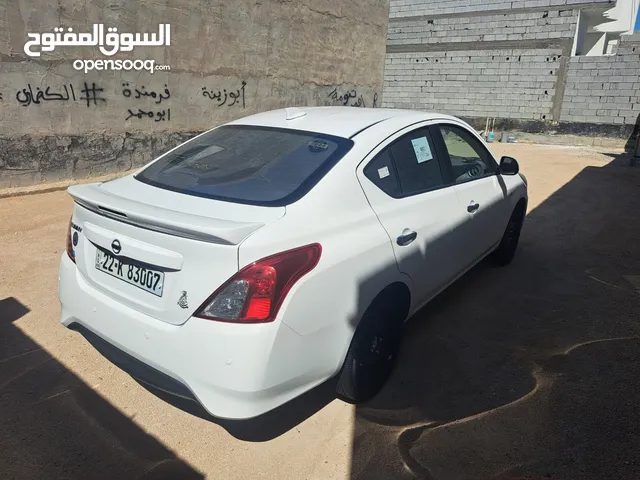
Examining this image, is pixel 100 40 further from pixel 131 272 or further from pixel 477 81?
pixel 477 81

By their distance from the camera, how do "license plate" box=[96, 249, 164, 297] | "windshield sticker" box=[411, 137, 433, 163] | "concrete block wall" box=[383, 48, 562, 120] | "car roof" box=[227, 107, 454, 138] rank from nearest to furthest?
"license plate" box=[96, 249, 164, 297]
"car roof" box=[227, 107, 454, 138]
"windshield sticker" box=[411, 137, 433, 163]
"concrete block wall" box=[383, 48, 562, 120]

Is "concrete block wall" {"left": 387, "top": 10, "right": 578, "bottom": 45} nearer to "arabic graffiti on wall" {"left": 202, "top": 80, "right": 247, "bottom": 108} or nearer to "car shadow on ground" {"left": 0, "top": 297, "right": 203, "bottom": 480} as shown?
"arabic graffiti on wall" {"left": 202, "top": 80, "right": 247, "bottom": 108}

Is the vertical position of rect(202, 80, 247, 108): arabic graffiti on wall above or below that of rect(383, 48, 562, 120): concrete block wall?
below

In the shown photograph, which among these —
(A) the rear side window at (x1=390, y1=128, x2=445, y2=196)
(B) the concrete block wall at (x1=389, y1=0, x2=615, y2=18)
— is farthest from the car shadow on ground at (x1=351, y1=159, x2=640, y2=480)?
(B) the concrete block wall at (x1=389, y1=0, x2=615, y2=18)

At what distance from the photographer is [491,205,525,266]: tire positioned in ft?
15.0

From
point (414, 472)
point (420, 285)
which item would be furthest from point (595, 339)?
point (414, 472)

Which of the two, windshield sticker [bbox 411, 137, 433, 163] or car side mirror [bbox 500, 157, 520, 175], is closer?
windshield sticker [bbox 411, 137, 433, 163]

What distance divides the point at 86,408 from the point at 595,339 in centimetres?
333

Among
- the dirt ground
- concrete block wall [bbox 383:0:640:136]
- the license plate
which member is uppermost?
concrete block wall [bbox 383:0:640:136]

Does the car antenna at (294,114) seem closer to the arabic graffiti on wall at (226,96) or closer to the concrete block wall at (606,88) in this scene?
the arabic graffiti on wall at (226,96)

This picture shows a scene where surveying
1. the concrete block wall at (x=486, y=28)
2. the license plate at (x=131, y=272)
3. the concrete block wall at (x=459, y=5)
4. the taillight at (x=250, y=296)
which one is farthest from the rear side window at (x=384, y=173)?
the concrete block wall at (x=459, y=5)

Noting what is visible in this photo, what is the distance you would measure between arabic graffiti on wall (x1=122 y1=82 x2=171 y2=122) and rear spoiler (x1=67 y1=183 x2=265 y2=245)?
6375 millimetres
